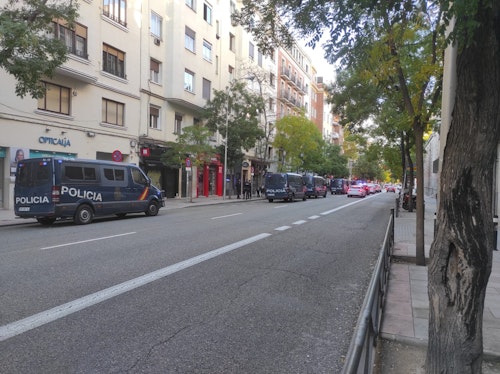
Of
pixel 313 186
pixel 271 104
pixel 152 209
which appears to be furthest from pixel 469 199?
pixel 271 104

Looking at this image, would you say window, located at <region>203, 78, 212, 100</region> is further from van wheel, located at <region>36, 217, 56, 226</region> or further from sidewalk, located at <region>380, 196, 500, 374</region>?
sidewalk, located at <region>380, 196, 500, 374</region>

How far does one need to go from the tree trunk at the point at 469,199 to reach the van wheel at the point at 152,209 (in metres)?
15.1

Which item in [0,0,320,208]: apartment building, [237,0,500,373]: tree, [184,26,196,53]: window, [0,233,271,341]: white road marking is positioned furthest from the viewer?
[184,26,196,53]: window

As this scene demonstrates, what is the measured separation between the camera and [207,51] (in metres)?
32.7

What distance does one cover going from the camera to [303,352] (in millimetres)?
3902

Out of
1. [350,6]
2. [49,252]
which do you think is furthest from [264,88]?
[350,6]

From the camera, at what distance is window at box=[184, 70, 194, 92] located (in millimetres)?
29295

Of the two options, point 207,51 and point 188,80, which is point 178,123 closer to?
point 188,80

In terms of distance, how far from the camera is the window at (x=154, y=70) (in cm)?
2667

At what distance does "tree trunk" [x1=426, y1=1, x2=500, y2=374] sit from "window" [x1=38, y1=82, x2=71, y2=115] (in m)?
19.5

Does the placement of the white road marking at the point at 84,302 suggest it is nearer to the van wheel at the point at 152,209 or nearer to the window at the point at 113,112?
the van wheel at the point at 152,209

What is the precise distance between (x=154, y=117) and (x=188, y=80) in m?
4.47

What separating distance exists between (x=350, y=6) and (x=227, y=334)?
332 cm

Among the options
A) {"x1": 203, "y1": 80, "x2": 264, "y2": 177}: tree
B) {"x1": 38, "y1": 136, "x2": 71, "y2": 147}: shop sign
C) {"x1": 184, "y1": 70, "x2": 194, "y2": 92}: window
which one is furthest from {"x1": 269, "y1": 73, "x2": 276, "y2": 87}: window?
{"x1": 38, "y1": 136, "x2": 71, "y2": 147}: shop sign
